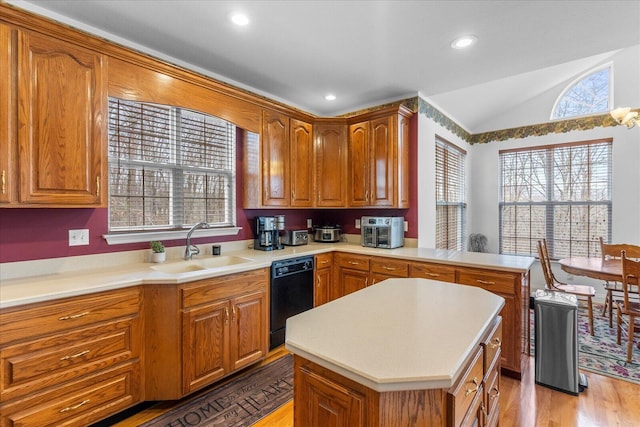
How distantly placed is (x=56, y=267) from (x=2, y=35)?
1.45 meters

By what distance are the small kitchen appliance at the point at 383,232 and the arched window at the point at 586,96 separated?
11.8 ft

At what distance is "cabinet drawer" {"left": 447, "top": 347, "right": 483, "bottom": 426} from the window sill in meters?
2.47

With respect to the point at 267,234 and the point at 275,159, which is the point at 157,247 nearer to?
the point at 267,234

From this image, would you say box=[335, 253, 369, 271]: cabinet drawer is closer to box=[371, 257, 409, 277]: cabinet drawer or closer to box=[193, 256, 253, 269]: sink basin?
box=[371, 257, 409, 277]: cabinet drawer

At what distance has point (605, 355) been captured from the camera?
282 cm

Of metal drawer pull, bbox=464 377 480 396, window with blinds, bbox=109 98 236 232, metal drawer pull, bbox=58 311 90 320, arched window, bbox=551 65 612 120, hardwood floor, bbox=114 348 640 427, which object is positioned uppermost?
arched window, bbox=551 65 612 120

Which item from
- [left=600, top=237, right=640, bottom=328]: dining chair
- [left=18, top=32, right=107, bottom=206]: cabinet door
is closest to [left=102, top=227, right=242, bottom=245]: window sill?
[left=18, top=32, right=107, bottom=206]: cabinet door

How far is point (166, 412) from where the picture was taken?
2.03 metres

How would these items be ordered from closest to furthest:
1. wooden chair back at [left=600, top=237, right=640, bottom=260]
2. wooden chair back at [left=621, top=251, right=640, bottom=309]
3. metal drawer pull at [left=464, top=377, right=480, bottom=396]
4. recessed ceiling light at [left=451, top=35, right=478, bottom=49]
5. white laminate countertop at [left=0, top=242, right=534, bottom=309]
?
metal drawer pull at [left=464, top=377, right=480, bottom=396]
white laminate countertop at [left=0, top=242, right=534, bottom=309]
recessed ceiling light at [left=451, top=35, right=478, bottom=49]
wooden chair back at [left=621, top=251, right=640, bottom=309]
wooden chair back at [left=600, top=237, right=640, bottom=260]

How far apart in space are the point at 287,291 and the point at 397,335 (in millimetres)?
1940

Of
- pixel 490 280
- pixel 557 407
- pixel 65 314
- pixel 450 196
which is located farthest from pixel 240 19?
pixel 450 196

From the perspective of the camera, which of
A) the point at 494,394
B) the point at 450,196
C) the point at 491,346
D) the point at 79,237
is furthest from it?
the point at 450,196

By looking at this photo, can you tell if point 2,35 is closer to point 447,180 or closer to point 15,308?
point 15,308

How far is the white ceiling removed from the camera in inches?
78.2
